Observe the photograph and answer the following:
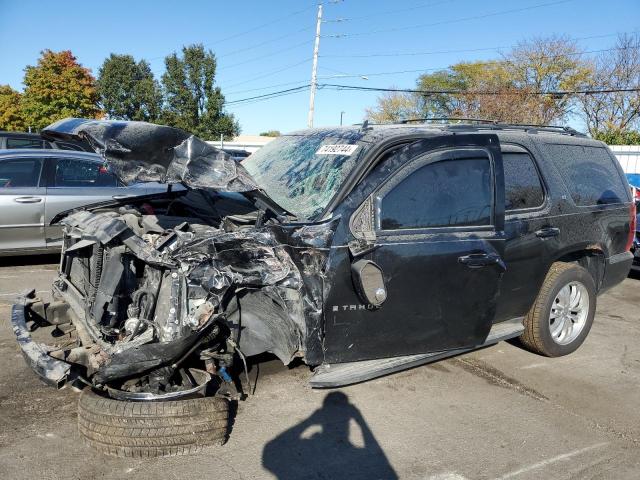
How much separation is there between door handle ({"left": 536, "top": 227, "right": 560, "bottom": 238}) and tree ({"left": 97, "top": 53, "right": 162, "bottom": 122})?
136 ft

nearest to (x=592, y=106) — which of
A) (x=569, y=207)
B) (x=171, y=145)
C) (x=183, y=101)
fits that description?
(x=183, y=101)

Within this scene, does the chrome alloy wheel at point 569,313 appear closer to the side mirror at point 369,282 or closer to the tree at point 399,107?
the side mirror at point 369,282

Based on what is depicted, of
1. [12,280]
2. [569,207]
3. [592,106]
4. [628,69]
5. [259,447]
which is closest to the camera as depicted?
[259,447]

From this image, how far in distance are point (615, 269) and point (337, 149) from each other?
322 centimetres

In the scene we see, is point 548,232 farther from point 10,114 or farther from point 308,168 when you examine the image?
point 10,114

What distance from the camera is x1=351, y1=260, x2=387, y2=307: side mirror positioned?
3.26 metres

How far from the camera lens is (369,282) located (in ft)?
10.8

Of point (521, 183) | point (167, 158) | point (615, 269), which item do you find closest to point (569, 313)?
point (615, 269)

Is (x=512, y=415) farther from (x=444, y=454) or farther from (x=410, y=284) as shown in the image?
(x=410, y=284)

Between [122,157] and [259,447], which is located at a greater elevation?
[122,157]

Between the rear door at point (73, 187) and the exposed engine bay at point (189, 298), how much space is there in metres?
3.81

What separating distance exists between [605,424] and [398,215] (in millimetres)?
2096

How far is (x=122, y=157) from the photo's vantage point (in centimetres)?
337

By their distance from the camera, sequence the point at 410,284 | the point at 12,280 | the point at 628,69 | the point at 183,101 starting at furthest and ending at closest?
the point at 183,101 → the point at 628,69 → the point at 12,280 → the point at 410,284
